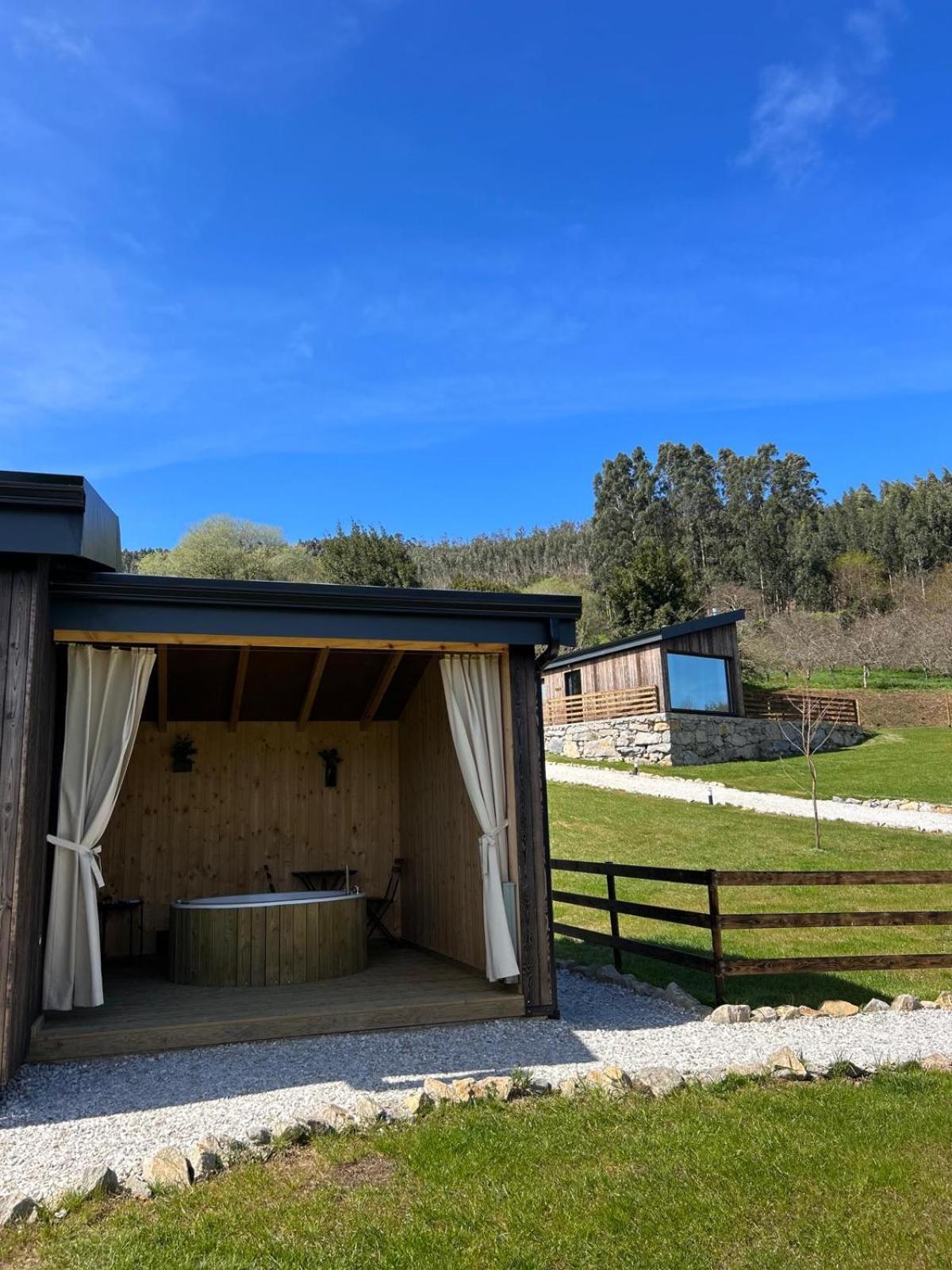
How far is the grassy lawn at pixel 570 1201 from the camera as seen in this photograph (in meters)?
2.81

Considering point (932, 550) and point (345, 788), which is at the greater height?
point (932, 550)

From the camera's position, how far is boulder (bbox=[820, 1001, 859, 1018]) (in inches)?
236

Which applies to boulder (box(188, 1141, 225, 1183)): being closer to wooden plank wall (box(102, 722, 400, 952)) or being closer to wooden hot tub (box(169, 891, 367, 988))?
wooden hot tub (box(169, 891, 367, 988))

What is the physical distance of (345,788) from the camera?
9141 millimetres

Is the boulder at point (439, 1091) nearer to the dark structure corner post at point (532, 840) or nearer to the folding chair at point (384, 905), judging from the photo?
the dark structure corner post at point (532, 840)

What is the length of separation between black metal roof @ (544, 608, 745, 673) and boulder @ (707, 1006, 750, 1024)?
15874mm

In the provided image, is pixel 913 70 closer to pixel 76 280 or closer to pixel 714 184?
pixel 714 184

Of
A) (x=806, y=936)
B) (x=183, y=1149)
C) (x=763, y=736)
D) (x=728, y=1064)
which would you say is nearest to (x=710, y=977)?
(x=806, y=936)

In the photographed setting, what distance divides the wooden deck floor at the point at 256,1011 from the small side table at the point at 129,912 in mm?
939

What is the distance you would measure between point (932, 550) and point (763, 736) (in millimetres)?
29861

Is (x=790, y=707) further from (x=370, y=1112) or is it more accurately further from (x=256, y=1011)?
(x=370, y=1112)

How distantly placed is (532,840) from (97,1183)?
11.3 ft

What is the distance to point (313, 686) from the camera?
822 cm

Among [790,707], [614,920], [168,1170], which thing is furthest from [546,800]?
[790,707]
